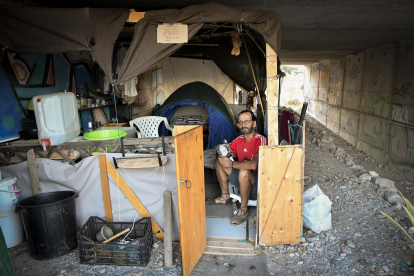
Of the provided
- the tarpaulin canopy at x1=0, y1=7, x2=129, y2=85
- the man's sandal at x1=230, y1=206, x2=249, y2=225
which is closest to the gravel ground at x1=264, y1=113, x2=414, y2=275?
the man's sandal at x1=230, y1=206, x2=249, y2=225

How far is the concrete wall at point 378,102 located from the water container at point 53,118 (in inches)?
230

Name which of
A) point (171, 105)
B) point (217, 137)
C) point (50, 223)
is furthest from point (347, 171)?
point (50, 223)

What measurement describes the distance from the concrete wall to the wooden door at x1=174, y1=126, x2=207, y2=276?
14.7ft

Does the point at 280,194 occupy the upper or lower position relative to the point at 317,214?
upper

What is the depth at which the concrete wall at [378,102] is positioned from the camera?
528 centimetres

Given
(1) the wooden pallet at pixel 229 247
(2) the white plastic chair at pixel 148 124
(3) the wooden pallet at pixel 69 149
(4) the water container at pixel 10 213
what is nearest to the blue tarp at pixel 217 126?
(2) the white plastic chair at pixel 148 124

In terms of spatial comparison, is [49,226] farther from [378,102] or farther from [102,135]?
[378,102]

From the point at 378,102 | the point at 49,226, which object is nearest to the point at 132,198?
the point at 49,226

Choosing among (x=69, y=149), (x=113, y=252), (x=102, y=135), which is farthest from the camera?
(x=102, y=135)

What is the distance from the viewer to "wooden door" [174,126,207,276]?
2.31 meters

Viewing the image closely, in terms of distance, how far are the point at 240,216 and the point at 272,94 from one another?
1.63m

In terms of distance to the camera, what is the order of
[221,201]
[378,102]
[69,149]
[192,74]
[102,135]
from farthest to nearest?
[192,74]
[378,102]
[221,201]
[102,135]
[69,149]

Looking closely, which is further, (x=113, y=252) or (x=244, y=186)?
(x=244, y=186)

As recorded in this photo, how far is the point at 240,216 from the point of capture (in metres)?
3.54
